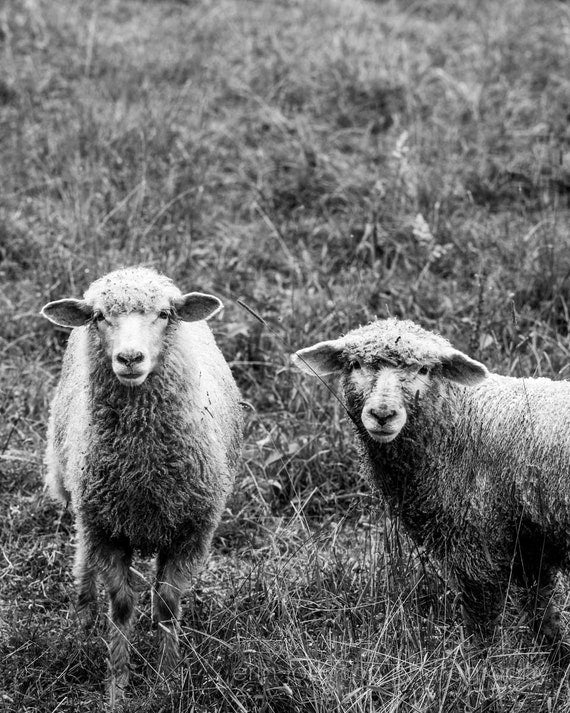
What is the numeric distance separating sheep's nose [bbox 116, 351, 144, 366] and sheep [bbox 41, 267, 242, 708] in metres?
0.12

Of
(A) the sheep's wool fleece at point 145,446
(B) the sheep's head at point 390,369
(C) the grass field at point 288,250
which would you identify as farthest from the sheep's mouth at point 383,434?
(A) the sheep's wool fleece at point 145,446

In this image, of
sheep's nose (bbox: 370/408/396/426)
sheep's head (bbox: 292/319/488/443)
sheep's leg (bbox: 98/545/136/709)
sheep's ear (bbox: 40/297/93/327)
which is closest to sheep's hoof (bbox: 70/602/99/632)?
sheep's leg (bbox: 98/545/136/709)

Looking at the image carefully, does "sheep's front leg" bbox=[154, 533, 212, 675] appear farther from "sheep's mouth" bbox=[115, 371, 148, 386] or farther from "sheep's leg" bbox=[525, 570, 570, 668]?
"sheep's leg" bbox=[525, 570, 570, 668]

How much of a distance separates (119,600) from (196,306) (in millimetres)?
1198

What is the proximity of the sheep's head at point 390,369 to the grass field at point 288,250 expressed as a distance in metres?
0.46

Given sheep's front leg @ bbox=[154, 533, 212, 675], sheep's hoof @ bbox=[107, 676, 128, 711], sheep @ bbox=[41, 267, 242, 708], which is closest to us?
sheep's hoof @ bbox=[107, 676, 128, 711]

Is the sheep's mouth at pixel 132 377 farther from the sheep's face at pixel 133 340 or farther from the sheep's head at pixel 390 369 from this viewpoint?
the sheep's head at pixel 390 369

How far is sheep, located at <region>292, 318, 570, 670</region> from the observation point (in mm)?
3652

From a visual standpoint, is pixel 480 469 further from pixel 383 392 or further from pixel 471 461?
pixel 383 392

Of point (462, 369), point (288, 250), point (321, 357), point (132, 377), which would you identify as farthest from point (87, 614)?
point (288, 250)

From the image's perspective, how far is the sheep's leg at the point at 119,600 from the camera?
383 cm

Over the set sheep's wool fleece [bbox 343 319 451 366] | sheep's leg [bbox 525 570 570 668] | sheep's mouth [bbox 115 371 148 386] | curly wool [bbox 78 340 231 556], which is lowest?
sheep's leg [bbox 525 570 570 668]

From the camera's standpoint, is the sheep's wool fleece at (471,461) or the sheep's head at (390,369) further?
the sheep's wool fleece at (471,461)

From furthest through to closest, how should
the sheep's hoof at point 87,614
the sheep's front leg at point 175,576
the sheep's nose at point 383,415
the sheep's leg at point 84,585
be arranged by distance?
the sheep's hoof at point 87,614
the sheep's leg at point 84,585
the sheep's front leg at point 175,576
the sheep's nose at point 383,415
